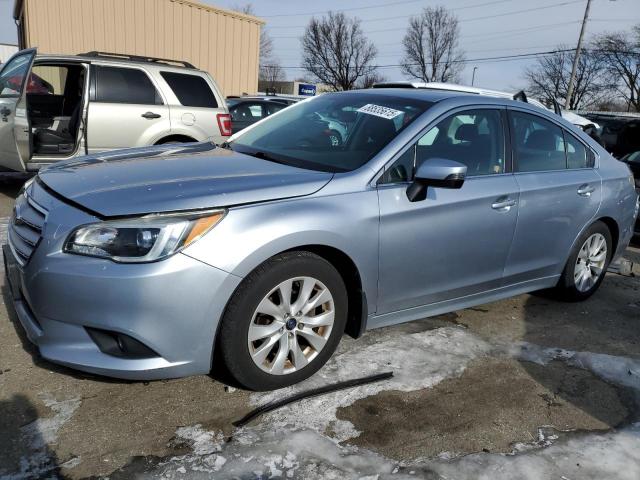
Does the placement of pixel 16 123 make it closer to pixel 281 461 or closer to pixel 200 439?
pixel 200 439

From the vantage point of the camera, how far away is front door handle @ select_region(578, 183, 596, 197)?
4.11 meters

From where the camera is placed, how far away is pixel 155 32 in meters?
14.9

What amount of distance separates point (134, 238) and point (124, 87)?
5.12 meters

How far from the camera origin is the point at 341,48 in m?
63.1

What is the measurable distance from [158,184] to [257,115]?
927 cm

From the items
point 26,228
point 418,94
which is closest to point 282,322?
point 26,228

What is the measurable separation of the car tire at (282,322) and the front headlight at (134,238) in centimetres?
37

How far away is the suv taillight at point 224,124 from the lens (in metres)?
7.47

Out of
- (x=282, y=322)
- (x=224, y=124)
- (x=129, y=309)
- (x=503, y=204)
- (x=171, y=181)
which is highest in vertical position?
(x=224, y=124)

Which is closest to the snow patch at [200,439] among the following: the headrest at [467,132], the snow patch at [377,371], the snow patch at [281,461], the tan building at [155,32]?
the snow patch at [281,461]

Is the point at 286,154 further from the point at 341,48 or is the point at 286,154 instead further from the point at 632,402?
the point at 341,48

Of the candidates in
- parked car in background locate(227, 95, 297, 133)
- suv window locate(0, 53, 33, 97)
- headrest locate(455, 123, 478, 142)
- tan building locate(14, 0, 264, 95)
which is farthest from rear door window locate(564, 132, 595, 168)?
tan building locate(14, 0, 264, 95)

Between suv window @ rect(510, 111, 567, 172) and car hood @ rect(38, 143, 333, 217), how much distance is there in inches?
62.6

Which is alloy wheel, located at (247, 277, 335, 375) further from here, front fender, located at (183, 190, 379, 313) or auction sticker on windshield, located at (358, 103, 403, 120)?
auction sticker on windshield, located at (358, 103, 403, 120)
